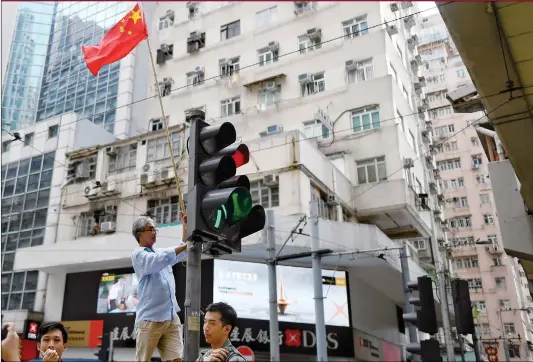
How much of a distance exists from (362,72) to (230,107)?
6.34m

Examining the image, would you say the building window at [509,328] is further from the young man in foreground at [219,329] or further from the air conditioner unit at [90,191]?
the air conditioner unit at [90,191]

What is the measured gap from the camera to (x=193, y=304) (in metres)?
3.34

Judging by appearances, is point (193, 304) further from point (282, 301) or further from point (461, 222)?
point (461, 222)

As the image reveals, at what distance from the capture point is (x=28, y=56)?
19.0m

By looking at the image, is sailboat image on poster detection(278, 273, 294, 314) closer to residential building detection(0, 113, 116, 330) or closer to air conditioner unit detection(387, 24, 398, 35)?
residential building detection(0, 113, 116, 330)

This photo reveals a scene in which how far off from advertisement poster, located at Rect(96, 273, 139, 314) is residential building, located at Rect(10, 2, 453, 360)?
0.12 meters

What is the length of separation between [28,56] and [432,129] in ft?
65.9

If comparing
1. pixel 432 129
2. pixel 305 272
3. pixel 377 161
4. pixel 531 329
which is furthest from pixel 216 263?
pixel 432 129

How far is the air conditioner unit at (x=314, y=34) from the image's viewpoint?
22852 mm

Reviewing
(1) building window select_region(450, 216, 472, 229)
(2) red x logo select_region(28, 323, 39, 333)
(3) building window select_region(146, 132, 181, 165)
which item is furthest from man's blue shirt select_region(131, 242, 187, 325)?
(1) building window select_region(450, 216, 472, 229)

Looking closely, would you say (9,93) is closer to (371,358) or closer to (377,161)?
(377,161)

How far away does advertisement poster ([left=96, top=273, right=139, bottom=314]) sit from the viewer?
691 inches

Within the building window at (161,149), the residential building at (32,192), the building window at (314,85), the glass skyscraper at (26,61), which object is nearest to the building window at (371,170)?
the building window at (314,85)

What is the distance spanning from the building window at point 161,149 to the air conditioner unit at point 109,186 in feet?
5.15
